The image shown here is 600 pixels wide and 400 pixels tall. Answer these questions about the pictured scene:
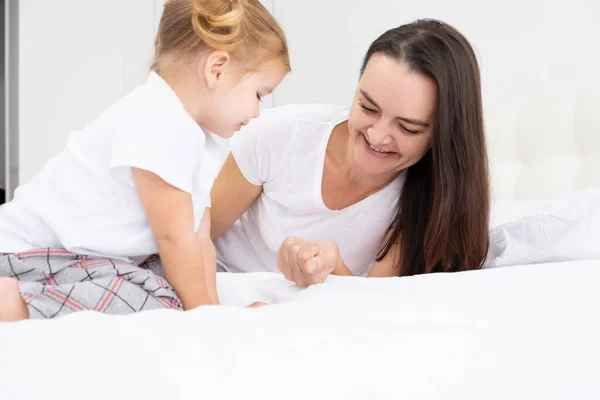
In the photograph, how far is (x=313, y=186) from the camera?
5.19 ft

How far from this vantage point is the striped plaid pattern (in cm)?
98

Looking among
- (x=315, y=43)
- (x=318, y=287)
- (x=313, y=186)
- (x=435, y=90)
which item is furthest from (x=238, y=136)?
(x=315, y=43)

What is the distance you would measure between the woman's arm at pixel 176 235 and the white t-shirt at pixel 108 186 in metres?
0.02

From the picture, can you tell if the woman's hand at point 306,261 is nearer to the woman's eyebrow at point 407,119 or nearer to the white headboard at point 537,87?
the woman's eyebrow at point 407,119

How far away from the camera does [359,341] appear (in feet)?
2.32

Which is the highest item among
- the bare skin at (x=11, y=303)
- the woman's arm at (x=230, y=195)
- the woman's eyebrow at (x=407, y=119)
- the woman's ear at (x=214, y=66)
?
the woman's ear at (x=214, y=66)

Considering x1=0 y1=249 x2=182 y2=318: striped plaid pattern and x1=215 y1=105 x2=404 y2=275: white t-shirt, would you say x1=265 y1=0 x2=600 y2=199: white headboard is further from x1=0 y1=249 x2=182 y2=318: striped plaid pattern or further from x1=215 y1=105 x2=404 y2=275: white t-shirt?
x1=0 y1=249 x2=182 y2=318: striped plaid pattern

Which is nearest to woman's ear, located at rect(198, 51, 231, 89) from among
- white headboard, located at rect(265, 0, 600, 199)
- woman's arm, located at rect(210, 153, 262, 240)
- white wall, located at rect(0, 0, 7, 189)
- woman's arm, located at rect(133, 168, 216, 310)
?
woman's arm, located at rect(133, 168, 216, 310)

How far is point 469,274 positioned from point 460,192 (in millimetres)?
398

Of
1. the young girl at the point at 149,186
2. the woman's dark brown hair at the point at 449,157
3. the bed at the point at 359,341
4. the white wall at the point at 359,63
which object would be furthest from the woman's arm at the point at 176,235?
the white wall at the point at 359,63

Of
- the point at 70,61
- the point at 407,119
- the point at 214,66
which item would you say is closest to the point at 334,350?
the point at 214,66

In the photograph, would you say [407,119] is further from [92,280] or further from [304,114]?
[92,280]

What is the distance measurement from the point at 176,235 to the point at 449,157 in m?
0.64

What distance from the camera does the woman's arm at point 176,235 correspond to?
3.56 feet
